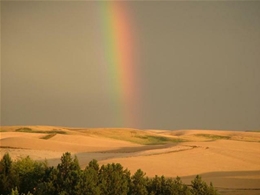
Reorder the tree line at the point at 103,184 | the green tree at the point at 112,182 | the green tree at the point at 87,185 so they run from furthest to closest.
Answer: the green tree at the point at 112,182, the tree line at the point at 103,184, the green tree at the point at 87,185

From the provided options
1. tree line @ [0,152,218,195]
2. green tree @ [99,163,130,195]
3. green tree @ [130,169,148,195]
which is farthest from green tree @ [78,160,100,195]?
green tree @ [130,169,148,195]

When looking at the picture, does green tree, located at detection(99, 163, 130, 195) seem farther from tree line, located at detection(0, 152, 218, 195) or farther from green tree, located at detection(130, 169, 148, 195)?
green tree, located at detection(130, 169, 148, 195)

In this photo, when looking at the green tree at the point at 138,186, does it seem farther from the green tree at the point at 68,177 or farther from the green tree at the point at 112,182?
the green tree at the point at 68,177

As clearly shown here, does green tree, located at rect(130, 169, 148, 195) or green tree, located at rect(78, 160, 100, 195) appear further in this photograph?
green tree, located at rect(130, 169, 148, 195)

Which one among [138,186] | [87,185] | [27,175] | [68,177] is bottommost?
[138,186]

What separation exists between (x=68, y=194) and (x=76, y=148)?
1813 inches

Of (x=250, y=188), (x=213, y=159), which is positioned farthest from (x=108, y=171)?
(x=213, y=159)

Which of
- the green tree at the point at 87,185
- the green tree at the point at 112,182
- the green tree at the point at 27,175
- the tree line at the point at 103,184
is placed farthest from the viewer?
the green tree at the point at 27,175

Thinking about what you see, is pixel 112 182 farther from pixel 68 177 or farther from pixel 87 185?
pixel 68 177

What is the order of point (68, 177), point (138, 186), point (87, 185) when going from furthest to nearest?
point (138, 186)
point (68, 177)
point (87, 185)

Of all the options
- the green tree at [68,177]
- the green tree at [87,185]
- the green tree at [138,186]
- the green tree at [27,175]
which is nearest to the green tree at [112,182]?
the green tree at [138,186]

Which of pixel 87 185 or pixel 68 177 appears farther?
pixel 68 177

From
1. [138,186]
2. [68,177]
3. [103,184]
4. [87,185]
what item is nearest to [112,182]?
[103,184]

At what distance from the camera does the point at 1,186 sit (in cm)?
2233
